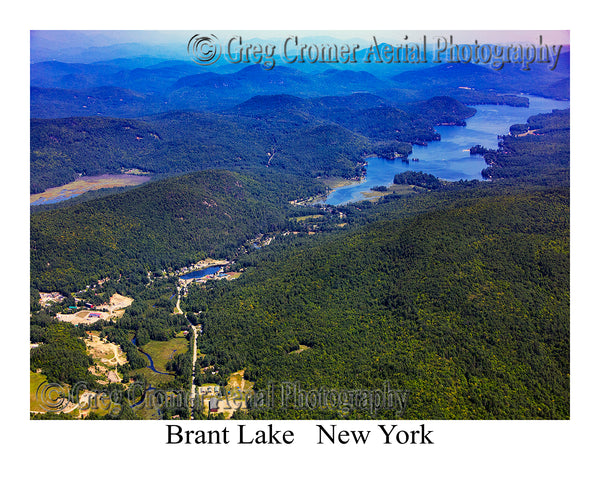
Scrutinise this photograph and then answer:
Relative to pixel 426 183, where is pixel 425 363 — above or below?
below

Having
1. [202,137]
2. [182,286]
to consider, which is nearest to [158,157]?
[202,137]

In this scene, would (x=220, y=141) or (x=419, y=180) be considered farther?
(x=220, y=141)

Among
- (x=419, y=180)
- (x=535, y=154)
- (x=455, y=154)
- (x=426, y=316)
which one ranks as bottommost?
(x=426, y=316)

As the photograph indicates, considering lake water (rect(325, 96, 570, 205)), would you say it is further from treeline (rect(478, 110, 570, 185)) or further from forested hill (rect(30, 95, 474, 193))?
forested hill (rect(30, 95, 474, 193))

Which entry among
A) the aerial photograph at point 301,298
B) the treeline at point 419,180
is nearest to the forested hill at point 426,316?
the aerial photograph at point 301,298

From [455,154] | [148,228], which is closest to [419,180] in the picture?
[455,154]

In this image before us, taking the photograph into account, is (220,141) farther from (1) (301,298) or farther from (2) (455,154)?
(1) (301,298)

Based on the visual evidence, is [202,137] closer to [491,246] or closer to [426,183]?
[426,183]

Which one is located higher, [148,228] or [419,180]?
[419,180]
